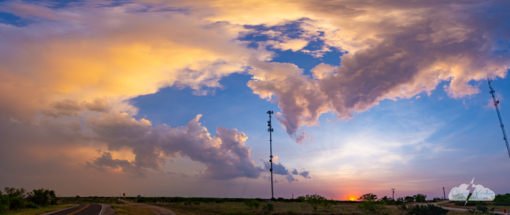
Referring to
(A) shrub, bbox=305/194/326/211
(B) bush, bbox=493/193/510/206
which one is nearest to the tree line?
(A) shrub, bbox=305/194/326/211

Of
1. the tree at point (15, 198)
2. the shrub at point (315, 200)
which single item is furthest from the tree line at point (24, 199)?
the shrub at point (315, 200)

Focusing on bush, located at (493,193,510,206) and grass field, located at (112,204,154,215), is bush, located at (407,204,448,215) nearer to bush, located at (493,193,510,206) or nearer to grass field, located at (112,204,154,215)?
bush, located at (493,193,510,206)

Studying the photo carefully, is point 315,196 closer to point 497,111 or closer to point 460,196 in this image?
point 497,111

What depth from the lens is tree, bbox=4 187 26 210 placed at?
147ft

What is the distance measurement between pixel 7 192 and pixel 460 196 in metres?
102

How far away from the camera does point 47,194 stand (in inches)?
2406

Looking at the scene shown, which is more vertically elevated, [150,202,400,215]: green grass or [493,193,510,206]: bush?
[493,193,510,206]: bush

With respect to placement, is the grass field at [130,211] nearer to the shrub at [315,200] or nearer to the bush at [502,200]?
the shrub at [315,200]

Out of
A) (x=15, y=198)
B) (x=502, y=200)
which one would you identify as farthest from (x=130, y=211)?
(x=502, y=200)

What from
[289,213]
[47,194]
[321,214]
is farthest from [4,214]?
[321,214]

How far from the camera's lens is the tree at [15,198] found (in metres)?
44.8

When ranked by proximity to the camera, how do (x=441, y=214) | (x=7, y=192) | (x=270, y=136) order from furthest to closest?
(x=270, y=136) → (x=7, y=192) → (x=441, y=214)

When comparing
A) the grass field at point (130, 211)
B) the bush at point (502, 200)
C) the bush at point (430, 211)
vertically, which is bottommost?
the grass field at point (130, 211)

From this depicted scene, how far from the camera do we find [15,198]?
45.4 m
